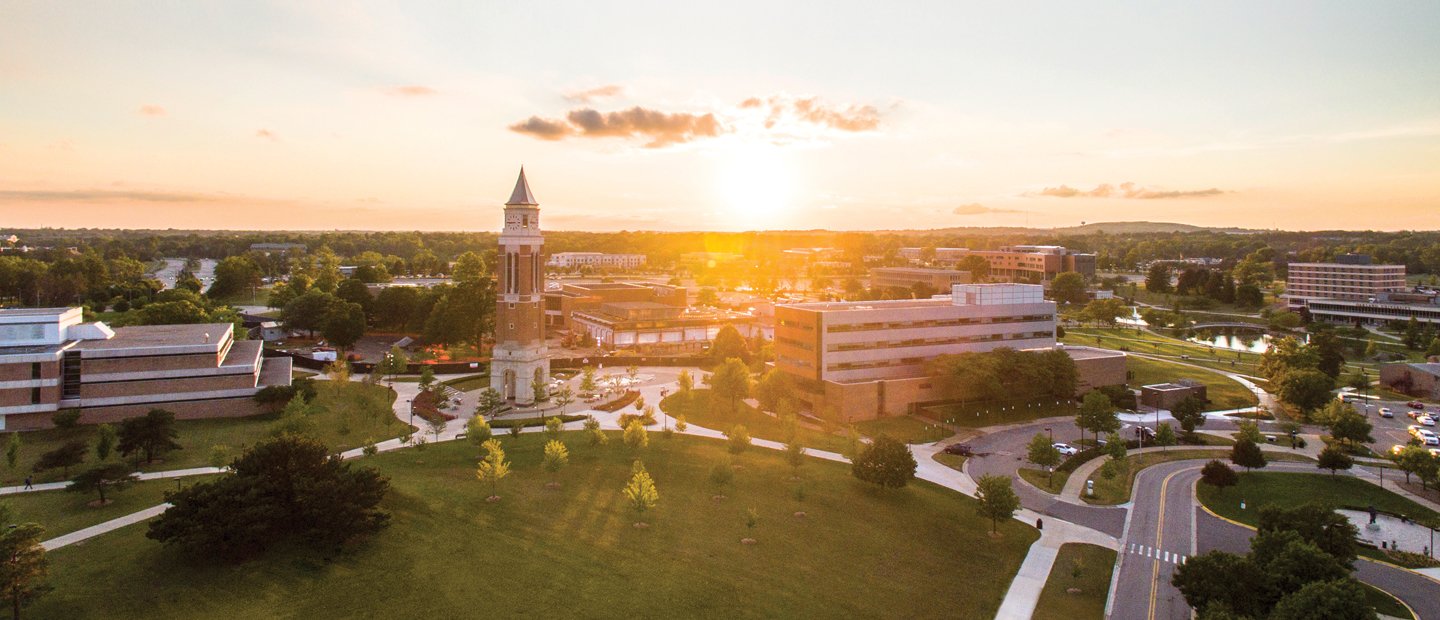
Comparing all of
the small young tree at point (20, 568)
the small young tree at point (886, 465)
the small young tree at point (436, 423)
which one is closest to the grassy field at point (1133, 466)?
the small young tree at point (886, 465)

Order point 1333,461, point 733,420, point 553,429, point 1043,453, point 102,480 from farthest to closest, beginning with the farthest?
point 733,420 → point 553,429 → point 1333,461 → point 1043,453 → point 102,480

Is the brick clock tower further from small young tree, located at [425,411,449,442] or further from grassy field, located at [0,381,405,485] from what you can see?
grassy field, located at [0,381,405,485]

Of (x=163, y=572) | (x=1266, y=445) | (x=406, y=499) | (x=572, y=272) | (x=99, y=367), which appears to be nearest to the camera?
(x=163, y=572)

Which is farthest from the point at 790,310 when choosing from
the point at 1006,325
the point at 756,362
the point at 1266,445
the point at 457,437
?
the point at 1266,445

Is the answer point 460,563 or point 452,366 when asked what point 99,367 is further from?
point 460,563

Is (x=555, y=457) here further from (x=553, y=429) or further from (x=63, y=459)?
(x=63, y=459)

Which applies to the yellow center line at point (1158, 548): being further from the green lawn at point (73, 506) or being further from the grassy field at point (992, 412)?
the green lawn at point (73, 506)

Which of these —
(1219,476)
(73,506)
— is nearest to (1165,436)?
(1219,476)
